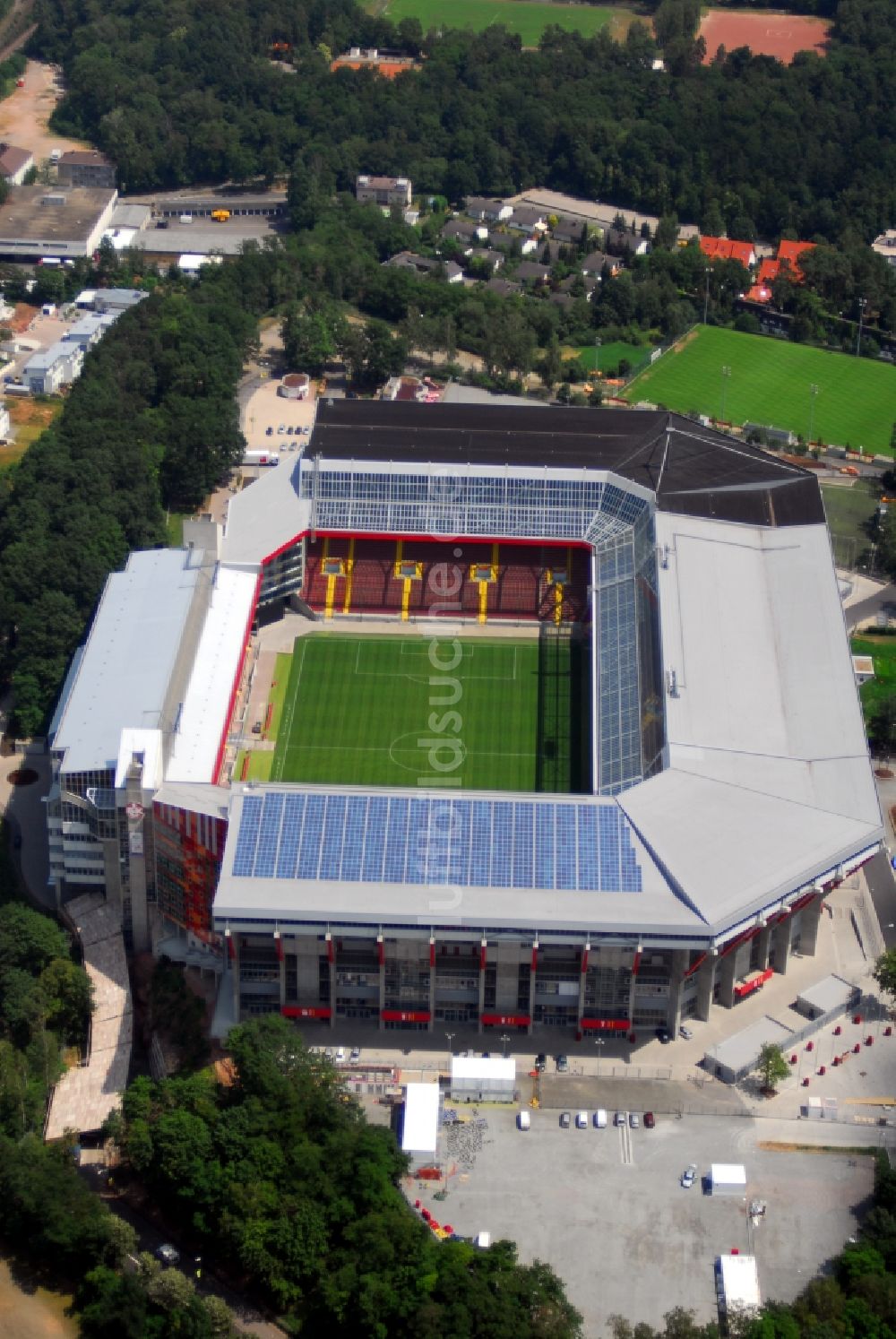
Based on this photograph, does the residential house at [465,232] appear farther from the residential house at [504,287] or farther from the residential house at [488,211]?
the residential house at [504,287]

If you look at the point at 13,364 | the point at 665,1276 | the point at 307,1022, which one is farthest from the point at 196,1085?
the point at 13,364

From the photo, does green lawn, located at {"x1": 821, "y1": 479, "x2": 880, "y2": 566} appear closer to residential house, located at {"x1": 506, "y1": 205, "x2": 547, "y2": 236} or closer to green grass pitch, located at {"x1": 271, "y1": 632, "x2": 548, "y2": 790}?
green grass pitch, located at {"x1": 271, "y1": 632, "x2": 548, "y2": 790}

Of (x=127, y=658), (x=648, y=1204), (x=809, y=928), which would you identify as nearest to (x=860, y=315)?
(x=809, y=928)

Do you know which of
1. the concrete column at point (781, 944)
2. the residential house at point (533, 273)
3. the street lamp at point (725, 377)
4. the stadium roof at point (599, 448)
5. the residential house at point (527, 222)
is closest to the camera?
the concrete column at point (781, 944)

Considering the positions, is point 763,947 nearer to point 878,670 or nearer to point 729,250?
point 878,670

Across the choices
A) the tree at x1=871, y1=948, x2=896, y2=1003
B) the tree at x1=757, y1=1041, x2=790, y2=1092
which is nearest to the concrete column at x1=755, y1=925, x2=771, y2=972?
the tree at x1=871, y1=948, x2=896, y2=1003

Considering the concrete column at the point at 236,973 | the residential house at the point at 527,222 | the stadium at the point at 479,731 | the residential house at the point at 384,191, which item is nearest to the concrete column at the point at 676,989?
the stadium at the point at 479,731
